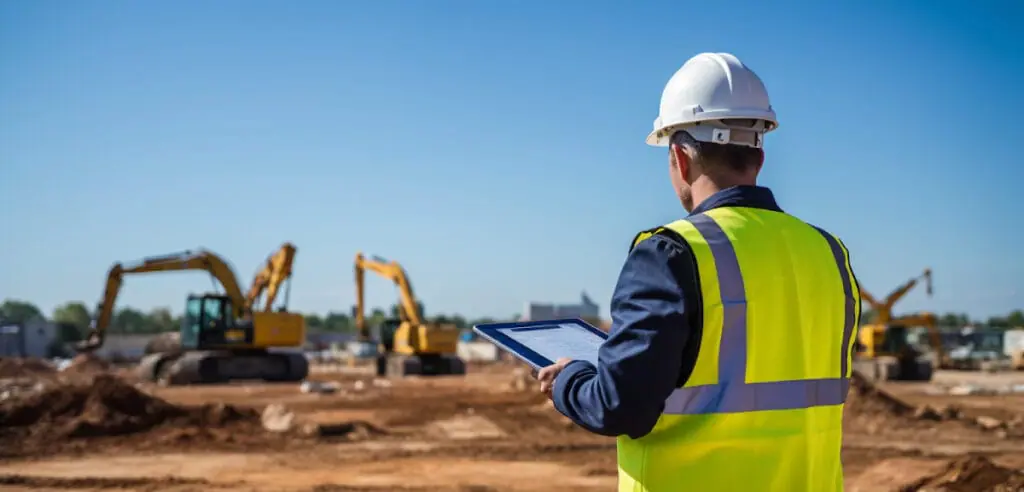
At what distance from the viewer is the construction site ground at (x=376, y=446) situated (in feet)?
30.5

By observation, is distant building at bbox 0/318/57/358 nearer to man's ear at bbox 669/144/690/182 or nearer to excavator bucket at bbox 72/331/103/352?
excavator bucket at bbox 72/331/103/352

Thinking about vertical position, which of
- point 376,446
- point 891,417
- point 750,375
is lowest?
point 891,417

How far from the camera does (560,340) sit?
7.54ft

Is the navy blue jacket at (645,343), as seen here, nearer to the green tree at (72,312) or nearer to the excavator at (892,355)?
the excavator at (892,355)

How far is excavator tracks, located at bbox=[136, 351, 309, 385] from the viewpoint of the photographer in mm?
27734

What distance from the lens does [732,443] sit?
6.29 feet

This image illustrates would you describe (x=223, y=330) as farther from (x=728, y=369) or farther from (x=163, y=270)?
(x=728, y=369)

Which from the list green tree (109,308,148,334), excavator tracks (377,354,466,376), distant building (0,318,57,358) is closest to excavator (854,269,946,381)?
excavator tracks (377,354,466,376)

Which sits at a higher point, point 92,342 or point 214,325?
point 214,325

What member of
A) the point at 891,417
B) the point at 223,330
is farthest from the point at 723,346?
the point at 223,330

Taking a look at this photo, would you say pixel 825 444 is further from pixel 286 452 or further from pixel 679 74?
pixel 286 452

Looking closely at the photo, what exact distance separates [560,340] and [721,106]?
658 millimetres

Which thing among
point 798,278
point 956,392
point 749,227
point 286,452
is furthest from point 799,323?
point 956,392

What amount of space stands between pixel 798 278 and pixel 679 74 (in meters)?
0.57
